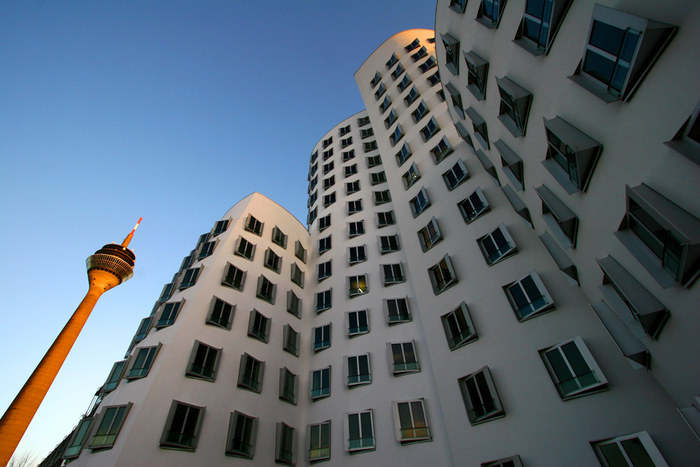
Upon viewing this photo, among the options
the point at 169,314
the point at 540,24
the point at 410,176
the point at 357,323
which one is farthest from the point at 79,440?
the point at 540,24

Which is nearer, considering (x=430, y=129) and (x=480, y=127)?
(x=480, y=127)

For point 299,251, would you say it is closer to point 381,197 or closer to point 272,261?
point 272,261

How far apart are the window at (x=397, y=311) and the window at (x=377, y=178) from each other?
14746 millimetres

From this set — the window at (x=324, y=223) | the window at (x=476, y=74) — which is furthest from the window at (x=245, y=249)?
the window at (x=476, y=74)

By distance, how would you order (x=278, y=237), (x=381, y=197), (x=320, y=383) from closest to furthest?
(x=320, y=383) → (x=278, y=237) → (x=381, y=197)

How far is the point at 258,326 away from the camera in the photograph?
2336cm

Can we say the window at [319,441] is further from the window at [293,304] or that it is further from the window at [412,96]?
the window at [412,96]

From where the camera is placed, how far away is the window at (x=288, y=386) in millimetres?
21328

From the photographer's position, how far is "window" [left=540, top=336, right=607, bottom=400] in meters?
12.5

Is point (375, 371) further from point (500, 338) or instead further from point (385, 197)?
point (385, 197)

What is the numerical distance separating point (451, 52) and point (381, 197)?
1506cm

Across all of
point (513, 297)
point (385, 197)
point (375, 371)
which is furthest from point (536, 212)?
point (385, 197)

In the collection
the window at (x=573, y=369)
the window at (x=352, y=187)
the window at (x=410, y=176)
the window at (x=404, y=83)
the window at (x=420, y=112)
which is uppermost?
the window at (x=404, y=83)

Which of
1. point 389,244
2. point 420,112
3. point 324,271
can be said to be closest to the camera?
point 389,244
